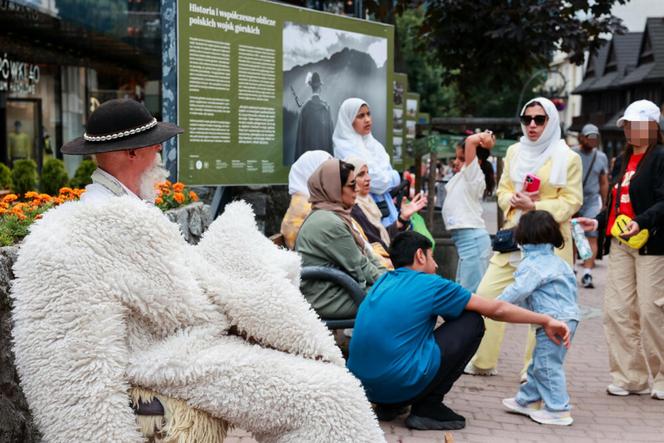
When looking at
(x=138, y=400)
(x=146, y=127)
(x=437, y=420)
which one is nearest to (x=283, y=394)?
(x=138, y=400)

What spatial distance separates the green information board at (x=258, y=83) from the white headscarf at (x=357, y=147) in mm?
408

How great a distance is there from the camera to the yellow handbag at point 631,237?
583cm

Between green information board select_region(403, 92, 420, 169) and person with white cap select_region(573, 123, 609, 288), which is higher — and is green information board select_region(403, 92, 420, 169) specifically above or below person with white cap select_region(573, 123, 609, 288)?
above

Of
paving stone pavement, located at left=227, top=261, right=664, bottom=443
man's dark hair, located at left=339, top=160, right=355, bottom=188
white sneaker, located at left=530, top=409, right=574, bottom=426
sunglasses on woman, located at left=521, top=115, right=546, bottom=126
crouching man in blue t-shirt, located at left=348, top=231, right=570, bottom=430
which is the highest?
sunglasses on woman, located at left=521, top=115, right=546, bottom=126

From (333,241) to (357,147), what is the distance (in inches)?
86.3

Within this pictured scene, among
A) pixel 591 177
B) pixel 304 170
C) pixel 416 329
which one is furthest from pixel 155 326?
pixel 591 177

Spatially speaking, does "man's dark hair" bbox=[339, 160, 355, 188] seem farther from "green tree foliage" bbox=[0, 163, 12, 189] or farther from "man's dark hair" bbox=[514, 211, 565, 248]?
"green tree foliage" bbox=[0, 163, 12, 189]

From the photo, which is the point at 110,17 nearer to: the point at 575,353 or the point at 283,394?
the point at 575,353

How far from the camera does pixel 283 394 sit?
8.20 ft

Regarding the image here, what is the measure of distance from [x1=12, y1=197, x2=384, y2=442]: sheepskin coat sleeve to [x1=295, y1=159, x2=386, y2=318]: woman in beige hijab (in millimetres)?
2822

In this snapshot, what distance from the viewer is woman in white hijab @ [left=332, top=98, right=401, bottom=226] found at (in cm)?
747

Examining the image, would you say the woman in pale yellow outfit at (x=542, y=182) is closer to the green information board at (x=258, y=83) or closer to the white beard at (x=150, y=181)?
the green information board at (x=258, y=83)

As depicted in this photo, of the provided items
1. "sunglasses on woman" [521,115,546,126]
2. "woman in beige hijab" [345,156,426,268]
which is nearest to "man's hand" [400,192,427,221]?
"woman in beige hijab" [345,156,426,268]

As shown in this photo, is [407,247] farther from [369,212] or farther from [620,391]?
[620,391]
